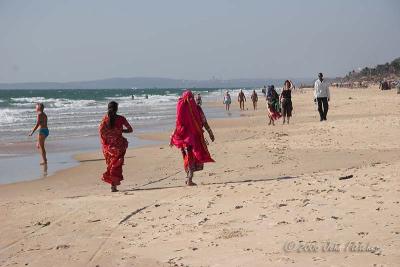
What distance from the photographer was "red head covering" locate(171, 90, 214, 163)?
27.5 feet

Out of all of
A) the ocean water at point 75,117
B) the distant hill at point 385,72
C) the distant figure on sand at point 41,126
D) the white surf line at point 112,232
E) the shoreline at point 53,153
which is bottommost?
the ocean water at point 75,117

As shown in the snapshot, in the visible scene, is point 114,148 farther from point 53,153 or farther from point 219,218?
point 53,153

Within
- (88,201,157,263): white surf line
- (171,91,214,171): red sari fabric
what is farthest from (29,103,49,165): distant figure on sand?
(88,201,157,263): white surf line

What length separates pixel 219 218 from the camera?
19.2 feet

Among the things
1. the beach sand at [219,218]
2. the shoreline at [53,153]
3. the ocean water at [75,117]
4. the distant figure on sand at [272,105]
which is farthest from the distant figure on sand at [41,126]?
the distant figure on sand at [272,105]

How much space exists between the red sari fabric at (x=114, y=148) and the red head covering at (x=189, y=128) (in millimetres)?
806

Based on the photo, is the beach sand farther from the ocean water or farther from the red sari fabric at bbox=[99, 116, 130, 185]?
the ocean water

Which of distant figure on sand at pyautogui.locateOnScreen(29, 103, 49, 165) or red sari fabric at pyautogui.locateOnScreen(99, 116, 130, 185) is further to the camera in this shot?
distant figure on sand at pyautogui.locateOnScreen(29, 103, 49, 165)

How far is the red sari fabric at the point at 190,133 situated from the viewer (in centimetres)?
838

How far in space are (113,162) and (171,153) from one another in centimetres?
527

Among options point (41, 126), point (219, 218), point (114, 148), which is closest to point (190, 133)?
point (114, 148)

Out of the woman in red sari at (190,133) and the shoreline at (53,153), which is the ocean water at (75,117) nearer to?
the shoreline at (53,153)

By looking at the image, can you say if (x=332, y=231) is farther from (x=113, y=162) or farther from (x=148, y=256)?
(x=113, y=162)

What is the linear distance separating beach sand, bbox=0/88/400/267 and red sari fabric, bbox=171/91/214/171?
1.26 ft
